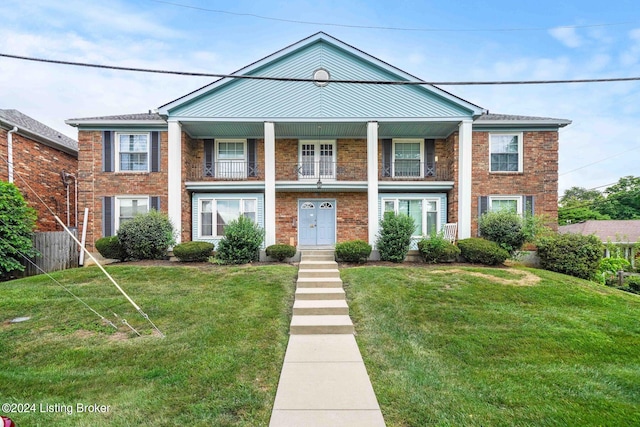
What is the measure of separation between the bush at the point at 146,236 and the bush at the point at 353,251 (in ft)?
20.6

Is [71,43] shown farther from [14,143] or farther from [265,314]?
[265,314]

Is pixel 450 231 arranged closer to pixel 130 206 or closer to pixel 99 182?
pixel 130 206

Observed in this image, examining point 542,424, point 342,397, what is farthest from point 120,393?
point 542,424

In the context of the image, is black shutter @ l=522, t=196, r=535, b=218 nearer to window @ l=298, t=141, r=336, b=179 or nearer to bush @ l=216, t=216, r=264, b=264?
window @ l=298, t=141, r=336, b=179

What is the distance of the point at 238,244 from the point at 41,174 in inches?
407

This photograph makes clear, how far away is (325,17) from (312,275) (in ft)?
24.9

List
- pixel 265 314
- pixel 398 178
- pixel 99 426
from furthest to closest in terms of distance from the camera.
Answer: pixel 398 178 → pixel 265 314 → pixel 99 426

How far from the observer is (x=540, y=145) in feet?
43.6

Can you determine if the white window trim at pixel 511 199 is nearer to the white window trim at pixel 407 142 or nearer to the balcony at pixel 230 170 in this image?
the white window trim at pixel 407 142

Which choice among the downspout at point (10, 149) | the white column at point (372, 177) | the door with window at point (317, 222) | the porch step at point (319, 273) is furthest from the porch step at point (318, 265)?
the downspout at point (10, 149)

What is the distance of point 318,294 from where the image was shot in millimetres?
7988

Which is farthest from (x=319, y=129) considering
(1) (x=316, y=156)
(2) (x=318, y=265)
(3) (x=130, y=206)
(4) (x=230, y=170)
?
(3) (x=130, y=206)

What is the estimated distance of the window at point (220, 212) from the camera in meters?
13.7

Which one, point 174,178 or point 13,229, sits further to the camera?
point 174,178
